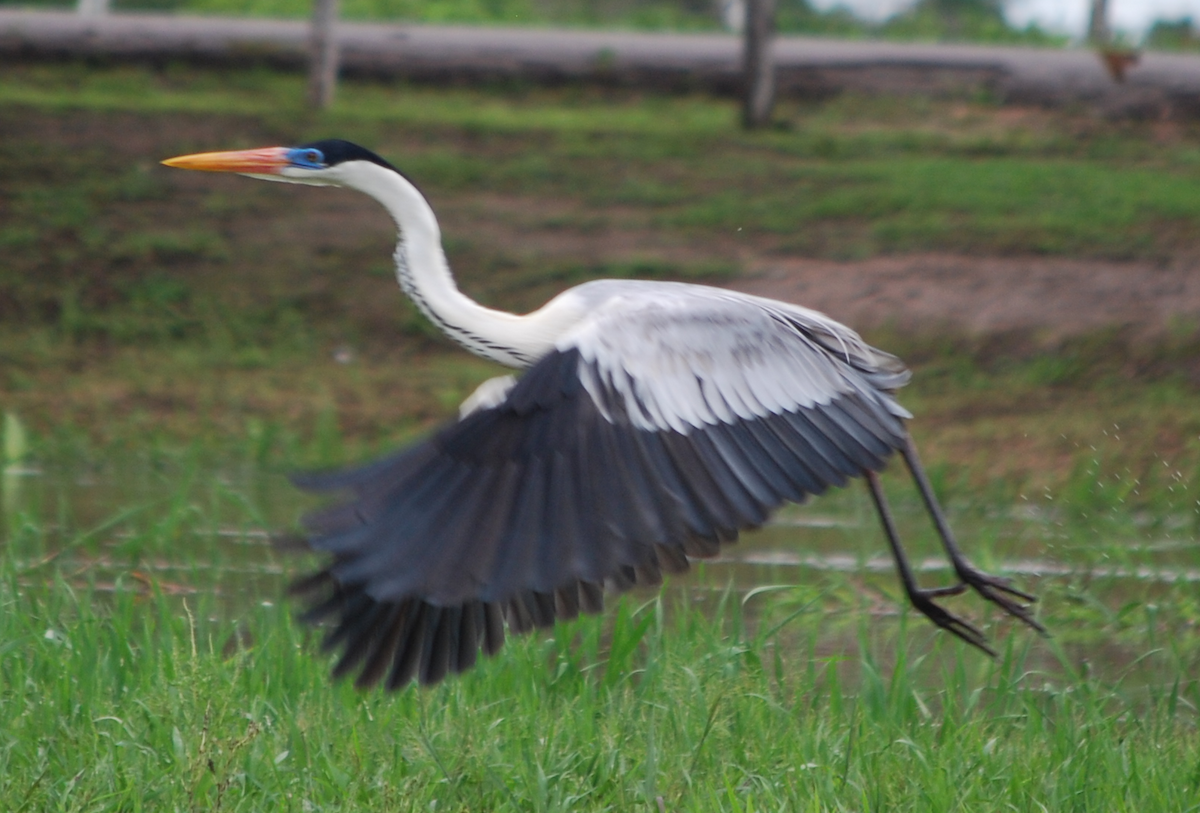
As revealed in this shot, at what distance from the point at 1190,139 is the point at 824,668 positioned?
25.9 feet

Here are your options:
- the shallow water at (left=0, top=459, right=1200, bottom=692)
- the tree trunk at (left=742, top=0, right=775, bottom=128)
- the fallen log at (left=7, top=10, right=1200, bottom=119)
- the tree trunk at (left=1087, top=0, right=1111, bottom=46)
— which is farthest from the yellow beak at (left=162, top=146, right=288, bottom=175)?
the tree trunk at (left=1087, top=0, right=1111, bottom=46)

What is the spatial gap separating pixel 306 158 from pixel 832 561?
2.43m

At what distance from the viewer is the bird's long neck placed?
4.40 metres

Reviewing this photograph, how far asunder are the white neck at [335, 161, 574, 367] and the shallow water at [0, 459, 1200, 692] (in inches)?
31.3

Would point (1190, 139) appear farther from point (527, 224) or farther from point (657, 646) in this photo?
point (657, 646)

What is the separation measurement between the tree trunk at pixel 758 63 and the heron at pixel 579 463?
7203 millimetres

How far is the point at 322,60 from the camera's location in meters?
11.7

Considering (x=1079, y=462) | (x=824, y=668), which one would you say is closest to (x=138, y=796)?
(x=824, y=668)

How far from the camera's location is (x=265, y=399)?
27.1 feet

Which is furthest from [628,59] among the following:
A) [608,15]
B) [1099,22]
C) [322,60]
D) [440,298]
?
[440,298]

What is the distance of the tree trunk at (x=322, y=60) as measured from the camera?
11.7 metres

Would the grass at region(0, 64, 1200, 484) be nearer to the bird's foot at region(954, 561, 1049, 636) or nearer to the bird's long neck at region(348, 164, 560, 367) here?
the bird's foot at region(954, 561, 1049, 636)

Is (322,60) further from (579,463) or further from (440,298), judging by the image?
(579,463)

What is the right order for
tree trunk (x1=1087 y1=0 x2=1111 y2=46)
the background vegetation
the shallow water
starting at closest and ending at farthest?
1. the shallow water
2. tree trunk (x1=1087 y1=0 x2=1111 y2=46)
3. the background vegetation
